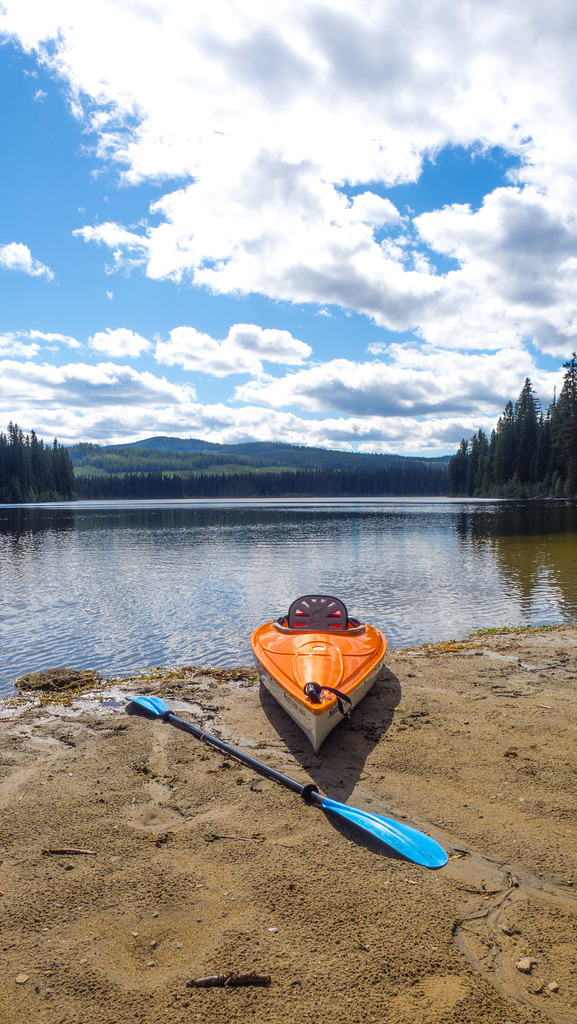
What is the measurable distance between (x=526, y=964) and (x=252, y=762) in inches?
148

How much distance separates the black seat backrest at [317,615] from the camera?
443 inches

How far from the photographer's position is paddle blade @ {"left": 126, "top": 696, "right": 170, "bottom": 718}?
8906 mm

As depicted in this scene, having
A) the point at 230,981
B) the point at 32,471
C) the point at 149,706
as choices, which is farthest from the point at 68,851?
the point at 32,471

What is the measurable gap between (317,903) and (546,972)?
1.70 m

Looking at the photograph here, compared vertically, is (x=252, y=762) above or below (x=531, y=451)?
below

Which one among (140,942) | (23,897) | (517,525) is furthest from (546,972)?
(517,525)

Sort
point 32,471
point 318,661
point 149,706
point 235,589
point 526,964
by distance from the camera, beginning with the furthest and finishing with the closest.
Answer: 1. point 32,471
2. point 235,589
3. point 149,706
4. point 318,661
5. point 526,964

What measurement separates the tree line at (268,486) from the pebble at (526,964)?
185 metres

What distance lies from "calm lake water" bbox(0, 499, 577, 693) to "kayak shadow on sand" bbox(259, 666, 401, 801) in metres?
4.08

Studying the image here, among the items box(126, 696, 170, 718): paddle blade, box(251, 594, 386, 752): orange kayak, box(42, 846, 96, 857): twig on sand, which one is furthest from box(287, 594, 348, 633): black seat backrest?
box(42, 846, 96, 857): twig on sand

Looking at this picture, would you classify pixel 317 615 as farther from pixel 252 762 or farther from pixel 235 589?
pixel 235 589

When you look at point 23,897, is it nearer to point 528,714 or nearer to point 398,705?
point 398,705

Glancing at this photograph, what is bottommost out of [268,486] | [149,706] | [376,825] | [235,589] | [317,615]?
[235,589]

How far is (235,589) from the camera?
2167cm
